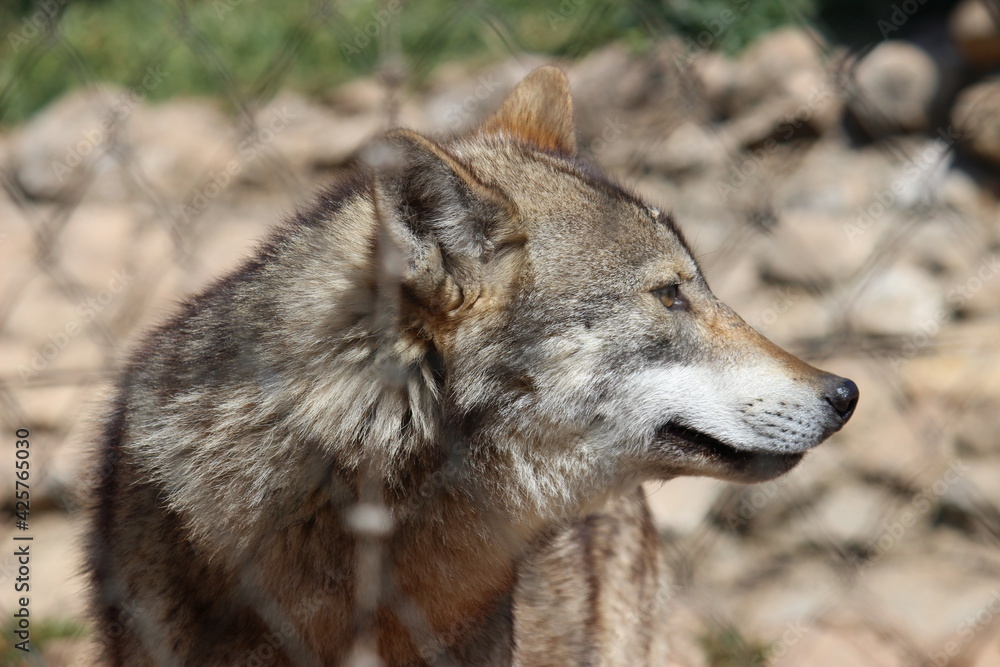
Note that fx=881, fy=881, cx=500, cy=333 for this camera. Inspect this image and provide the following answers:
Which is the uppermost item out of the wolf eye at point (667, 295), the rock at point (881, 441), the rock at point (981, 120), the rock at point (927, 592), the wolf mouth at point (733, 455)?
the wolf eye at point (667, 295)

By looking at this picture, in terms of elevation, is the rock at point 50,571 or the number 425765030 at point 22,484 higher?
the number 425765030 at point 22,484

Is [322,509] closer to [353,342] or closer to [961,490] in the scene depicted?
[353,342]

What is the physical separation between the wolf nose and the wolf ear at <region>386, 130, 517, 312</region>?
96cm

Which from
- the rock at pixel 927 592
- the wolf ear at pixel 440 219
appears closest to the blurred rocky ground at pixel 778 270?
the rock at pixel 927 592

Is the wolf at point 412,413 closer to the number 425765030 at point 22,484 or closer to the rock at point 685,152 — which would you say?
Answer: the number 425765030 at point 22,484

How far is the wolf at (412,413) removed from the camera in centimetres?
204

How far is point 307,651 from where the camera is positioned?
2111 mm

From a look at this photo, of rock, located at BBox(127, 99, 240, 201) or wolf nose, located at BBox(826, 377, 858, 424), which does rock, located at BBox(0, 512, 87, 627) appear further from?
wolf nose, located at BBox(826, 377, 858, 424)

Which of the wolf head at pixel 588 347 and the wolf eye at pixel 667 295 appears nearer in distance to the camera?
the wolf head at pixel 588 347

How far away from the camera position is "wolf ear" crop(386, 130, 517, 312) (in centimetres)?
187

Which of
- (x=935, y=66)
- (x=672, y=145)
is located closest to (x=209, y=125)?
(x=672, y=145)

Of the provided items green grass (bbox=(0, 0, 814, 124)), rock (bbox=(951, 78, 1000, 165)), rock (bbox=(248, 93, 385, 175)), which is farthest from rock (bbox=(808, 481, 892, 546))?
rock (bbox=(248, 93, 385, 175))

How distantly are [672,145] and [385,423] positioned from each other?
4.03 m

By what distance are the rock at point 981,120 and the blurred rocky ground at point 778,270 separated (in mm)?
13
